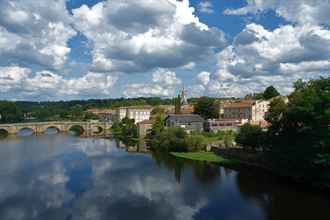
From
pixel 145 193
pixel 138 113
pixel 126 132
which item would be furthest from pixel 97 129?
pixel 145 193

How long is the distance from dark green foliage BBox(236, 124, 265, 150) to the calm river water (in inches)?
207

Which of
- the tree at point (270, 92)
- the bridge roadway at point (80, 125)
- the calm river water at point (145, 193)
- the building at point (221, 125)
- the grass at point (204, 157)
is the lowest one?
the calm river water at point (145, 193)

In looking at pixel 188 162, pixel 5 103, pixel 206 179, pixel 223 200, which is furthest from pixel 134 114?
pixel 223 200

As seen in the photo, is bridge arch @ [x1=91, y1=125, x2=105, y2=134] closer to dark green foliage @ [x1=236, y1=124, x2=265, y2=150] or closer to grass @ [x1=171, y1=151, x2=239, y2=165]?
grass @ [x1=171, y1=151, x2=239, y2=165]

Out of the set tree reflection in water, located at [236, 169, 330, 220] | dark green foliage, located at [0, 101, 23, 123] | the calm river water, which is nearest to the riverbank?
tree reflection in water, located at [236, 169, 330, 220]

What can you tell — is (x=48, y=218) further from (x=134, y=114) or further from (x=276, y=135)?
(x=134, y=114)

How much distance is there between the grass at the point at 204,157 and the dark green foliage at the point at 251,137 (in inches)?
109

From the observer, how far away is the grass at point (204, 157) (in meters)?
36.5

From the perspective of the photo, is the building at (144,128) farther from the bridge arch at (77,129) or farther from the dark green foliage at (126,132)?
the bridge arch at (77,129)

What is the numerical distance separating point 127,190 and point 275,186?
11629 mm

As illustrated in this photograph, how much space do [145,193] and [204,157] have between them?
50.0ft

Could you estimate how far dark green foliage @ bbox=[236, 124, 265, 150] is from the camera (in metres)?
35.8

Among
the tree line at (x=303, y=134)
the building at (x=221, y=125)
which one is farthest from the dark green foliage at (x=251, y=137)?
the building at (x=221, y=125)

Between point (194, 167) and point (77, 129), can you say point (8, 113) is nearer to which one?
point (77, 129)
